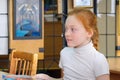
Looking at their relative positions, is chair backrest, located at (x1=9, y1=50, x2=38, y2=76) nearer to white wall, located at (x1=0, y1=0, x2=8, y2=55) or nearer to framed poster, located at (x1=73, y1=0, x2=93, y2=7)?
white wall, located at (x1=0, y1=0, x2=8, y2=55)

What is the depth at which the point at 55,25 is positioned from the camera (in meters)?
6.82

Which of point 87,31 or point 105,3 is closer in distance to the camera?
point 87,31

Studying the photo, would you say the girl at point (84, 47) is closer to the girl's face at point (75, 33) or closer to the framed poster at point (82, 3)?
the girl's face at point (75, 33)

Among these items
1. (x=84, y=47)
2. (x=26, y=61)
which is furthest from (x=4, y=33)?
(x=84, y=47)

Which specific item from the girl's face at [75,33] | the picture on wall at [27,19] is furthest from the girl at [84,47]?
the picture on wall at [27,19]

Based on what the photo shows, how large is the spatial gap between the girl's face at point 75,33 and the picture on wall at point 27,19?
3.96 meters

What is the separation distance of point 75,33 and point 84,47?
0.07 meters

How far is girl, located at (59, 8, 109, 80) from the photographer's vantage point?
1.33m

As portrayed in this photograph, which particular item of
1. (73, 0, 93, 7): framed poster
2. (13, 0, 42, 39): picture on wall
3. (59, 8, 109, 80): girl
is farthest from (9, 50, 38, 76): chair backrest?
(73, 0, 93, 7): framed poster

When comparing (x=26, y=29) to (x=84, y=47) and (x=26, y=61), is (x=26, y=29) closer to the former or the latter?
(x=26, y=61)

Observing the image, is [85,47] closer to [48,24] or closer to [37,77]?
[37,77]

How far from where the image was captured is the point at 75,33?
52.6 inches

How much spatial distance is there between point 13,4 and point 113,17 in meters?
1.72

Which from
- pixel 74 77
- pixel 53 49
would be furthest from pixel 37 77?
pixel 53 49
